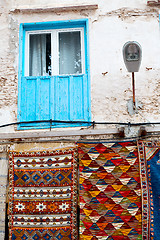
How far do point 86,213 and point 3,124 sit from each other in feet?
7.42

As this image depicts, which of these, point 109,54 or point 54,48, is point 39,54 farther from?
point 109,54

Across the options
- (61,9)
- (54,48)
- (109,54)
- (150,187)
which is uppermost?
(61,9)

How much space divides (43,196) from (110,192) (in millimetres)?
1178

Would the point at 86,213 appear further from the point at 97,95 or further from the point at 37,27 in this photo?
the point at 37,27

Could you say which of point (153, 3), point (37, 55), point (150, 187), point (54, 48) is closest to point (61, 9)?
point (54, 48)

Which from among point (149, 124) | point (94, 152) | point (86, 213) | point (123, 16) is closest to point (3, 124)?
point (94, 152)

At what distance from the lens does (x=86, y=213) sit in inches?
229

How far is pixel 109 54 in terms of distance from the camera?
6.68 m

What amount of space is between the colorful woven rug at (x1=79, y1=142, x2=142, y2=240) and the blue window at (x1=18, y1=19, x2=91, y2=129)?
0.73 metres

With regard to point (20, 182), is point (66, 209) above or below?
below

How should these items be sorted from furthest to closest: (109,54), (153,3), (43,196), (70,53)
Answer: (70,53)
(153,3)
(109,54)
(43,196)

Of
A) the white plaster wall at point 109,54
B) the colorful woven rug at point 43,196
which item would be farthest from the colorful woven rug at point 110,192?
the white plaster wall at point 109,54

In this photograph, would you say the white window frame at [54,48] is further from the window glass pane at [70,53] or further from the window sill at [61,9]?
the window sill at [61,9]

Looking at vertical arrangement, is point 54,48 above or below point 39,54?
above
